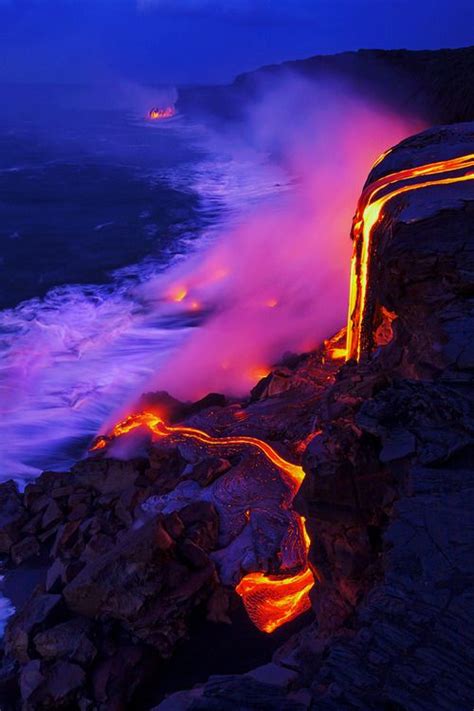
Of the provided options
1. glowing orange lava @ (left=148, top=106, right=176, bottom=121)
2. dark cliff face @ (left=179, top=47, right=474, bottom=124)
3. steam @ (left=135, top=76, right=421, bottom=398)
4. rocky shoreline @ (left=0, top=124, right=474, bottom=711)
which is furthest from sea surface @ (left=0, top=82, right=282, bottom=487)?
glowing orange lava @ (left=148, top=106, right=176, bottom=121)

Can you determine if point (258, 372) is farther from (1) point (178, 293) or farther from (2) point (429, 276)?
(1) point (178, 293)

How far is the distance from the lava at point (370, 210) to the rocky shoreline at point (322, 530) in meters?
0.20

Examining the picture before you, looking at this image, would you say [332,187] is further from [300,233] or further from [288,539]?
[288,539]

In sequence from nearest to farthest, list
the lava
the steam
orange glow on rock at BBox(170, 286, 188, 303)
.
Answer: the lava
the steam
orange glow on rock at BBox(170, 286, 188, 303)

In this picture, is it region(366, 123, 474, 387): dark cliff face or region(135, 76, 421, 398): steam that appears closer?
region(366, 123, 474, 387): dark cliff face

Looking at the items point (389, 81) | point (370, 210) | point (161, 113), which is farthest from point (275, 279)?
point (161, 113)

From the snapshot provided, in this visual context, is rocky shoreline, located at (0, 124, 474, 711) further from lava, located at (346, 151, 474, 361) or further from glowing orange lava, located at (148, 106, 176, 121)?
glowing orange lava, located at (148, 106, 176, 121)

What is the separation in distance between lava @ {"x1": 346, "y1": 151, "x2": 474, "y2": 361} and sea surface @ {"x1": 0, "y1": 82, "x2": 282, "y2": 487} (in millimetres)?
3870

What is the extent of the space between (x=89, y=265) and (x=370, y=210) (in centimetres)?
1133

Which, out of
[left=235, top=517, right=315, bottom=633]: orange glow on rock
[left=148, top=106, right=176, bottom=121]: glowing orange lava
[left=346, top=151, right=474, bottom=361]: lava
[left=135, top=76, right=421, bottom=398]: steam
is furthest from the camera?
[left=148, top=106, right=176, bottom=121]: glowing orange lava

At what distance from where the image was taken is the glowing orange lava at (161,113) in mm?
57125

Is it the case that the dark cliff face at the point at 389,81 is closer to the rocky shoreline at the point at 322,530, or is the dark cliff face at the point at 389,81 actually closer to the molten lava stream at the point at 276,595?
the rocky shoreline at the point at 322,530

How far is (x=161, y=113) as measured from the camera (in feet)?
190

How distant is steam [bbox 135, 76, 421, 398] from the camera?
28.9 feet
